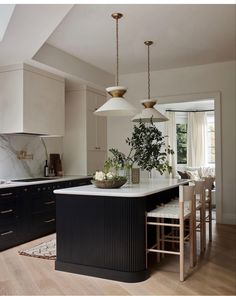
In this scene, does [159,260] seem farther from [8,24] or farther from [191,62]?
[191,62]

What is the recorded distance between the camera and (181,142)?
407 inches

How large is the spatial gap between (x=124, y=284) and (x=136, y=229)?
0.49m

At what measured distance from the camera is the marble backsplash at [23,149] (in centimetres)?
497

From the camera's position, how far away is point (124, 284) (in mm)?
3000

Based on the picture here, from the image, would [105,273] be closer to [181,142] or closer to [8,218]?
[8,218]

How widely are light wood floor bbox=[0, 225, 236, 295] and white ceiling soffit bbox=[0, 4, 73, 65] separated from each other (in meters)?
2.50

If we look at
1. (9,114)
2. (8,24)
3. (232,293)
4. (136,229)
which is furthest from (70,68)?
(232,293)

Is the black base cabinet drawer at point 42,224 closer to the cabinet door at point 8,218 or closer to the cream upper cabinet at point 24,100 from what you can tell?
the cabinet door at point 8,218

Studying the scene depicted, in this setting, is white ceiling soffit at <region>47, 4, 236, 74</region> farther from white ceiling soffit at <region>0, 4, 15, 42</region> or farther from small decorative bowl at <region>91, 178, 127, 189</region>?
small decorative bowl at <region>91, 178, 127, 189</region>

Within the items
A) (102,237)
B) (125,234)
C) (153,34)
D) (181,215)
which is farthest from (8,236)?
(153,34)

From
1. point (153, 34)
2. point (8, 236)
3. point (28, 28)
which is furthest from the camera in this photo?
point (153, 34)

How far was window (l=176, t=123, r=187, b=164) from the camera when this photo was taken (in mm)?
10273

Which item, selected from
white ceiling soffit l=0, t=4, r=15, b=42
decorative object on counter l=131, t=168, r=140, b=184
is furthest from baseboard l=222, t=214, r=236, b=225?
white ceiling soffit l=0, t=4, r=15, b=42

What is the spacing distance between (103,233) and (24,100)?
2.39 m
